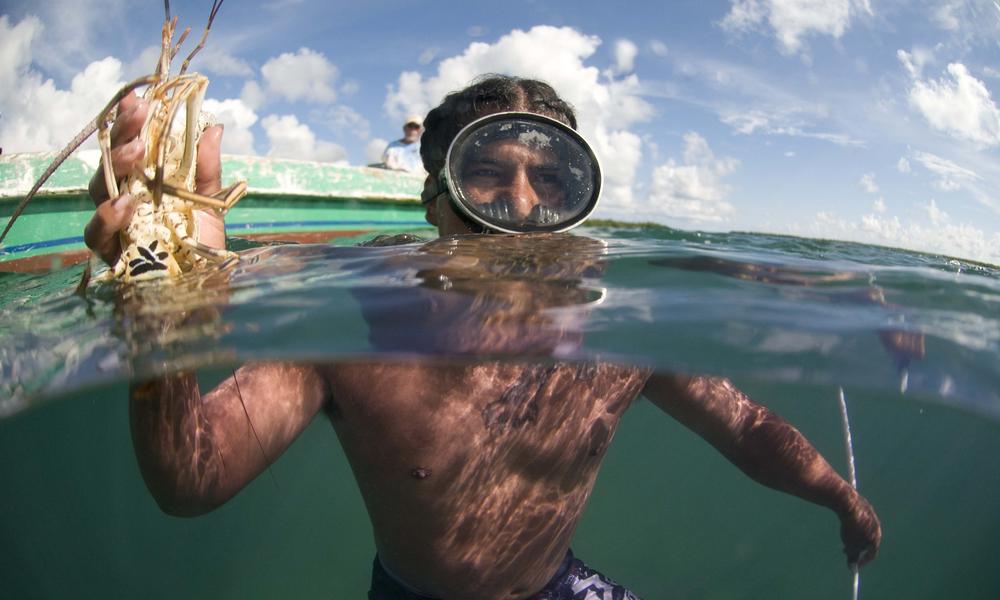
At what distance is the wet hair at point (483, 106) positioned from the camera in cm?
384

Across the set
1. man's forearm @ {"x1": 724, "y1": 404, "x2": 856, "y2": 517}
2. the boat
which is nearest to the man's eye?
the boat

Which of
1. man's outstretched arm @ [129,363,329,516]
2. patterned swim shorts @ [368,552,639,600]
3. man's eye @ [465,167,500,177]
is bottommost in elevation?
patterned swim shorts @ [368,552,639,600]

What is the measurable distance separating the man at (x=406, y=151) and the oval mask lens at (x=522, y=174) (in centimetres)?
925

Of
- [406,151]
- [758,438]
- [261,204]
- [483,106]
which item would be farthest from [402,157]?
[758,438]

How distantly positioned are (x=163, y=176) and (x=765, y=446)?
329 centimetres

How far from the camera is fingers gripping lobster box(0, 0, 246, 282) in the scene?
5.68 feet

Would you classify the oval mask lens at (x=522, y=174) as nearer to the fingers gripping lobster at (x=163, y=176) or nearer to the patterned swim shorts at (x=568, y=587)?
the fingers gripping lobster at (x=163, y=176)

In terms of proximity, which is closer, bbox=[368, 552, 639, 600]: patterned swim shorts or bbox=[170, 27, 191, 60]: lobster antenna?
bbox=[170, 27, 191, 60]: lobster antenna

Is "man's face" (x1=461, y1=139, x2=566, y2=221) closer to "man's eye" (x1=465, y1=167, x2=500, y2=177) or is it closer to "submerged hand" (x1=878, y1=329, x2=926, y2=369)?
"man's eye" (x1=465, y1=167, x2=500, y2=177)

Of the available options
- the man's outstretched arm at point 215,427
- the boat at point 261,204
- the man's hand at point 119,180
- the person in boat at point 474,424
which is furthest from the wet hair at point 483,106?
the man's hand at point 119,180

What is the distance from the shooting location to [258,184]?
7.73 meters

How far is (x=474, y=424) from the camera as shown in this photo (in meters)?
2.72

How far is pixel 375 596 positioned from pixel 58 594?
9.74m

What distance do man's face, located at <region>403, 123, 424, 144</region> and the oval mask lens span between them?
964cm
